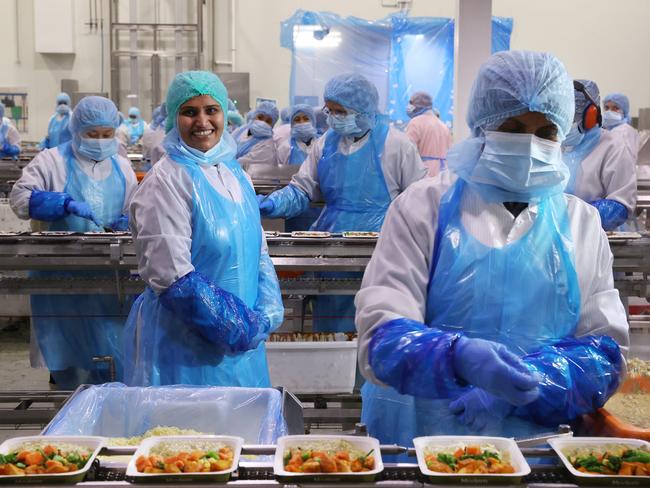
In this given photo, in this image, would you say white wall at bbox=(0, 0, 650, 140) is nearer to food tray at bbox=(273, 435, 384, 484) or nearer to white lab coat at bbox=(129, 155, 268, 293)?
white lab coat at bbox=(129, 155, 268, 293)

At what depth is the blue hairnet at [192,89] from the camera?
2.51m

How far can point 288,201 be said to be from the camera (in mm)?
4195

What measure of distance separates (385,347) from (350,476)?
0.32 metres

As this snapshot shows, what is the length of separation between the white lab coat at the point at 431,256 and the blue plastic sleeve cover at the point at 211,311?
0.68 meters

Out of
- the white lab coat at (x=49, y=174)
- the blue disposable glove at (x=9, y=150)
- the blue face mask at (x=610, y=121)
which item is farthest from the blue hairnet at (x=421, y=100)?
the white lab coat at (x=49, y=174)

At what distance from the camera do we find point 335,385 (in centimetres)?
350

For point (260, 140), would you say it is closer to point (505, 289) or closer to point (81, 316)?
point (81, 316)

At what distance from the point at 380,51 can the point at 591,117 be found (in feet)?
27.1

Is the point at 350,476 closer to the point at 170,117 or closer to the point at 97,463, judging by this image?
the point at 97,463

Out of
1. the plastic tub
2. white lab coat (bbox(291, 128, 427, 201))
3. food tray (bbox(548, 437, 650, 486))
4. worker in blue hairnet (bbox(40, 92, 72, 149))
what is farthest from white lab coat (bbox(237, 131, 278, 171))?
food tray (bbox(548, 437, 650, 486))

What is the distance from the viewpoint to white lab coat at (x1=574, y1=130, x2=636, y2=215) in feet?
13.3

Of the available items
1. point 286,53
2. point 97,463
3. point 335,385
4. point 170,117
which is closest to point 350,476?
point 97,463

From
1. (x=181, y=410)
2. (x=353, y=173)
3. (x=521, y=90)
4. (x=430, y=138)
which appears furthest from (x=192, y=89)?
(x=430, y=138)

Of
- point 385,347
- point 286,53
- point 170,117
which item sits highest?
point 286,53
